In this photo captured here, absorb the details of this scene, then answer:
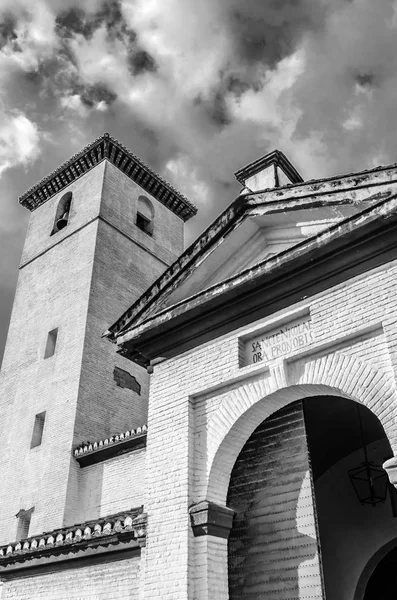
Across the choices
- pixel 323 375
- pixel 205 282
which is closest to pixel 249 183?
pixel 205 282

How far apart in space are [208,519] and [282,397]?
58.8 inches

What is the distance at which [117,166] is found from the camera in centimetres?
1950

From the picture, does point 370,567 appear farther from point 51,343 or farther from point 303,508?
point 51,343

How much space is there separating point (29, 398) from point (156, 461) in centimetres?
936

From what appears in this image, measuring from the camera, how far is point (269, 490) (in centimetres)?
674

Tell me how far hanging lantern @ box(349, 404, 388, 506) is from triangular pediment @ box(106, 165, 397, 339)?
2.49 m

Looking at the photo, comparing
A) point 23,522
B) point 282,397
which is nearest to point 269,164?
point 282,397

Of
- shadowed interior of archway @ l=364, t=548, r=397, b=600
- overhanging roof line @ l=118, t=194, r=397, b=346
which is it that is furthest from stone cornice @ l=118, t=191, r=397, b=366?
shadowed interior of archway @ l=364, t=548, r=397, b=600

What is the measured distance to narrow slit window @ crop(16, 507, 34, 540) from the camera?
13516 millimetres

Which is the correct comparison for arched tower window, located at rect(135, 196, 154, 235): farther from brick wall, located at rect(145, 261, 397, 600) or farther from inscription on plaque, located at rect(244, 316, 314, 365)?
inscription on plaque, located at rect(244, 316, 314, 365)

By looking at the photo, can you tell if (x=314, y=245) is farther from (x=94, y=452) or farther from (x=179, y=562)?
(x=94, y=452)

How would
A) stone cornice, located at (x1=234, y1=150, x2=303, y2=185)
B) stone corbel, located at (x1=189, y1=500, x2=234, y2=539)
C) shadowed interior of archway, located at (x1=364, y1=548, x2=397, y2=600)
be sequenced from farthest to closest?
stone cornice, located at (x1=234, y1=150, x2=303, y2=185) < shadowed interior of archway, located at (x1=364, y1=548, x2=397, y2=600) < stone corbel, located at (x1=189, y1=500, x2=234, y2=539)

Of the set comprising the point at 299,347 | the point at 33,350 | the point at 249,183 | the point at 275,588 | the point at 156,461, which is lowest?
the point at 275,588

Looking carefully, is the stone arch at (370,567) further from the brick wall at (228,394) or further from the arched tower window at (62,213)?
the arched tower window at (62,213)
